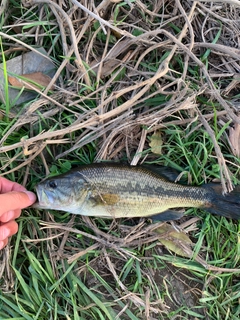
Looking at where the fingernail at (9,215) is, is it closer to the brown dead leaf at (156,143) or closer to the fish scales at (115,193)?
the fish scales at (115,193)

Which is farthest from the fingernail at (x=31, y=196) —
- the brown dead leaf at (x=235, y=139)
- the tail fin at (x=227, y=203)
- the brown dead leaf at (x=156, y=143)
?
the brown dead leaf at (x=235, y=139)

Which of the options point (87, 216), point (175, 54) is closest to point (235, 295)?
point (87, 216)

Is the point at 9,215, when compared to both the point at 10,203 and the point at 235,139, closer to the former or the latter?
the point at 10,203

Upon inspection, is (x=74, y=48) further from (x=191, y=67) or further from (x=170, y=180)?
(x=170, y=180)

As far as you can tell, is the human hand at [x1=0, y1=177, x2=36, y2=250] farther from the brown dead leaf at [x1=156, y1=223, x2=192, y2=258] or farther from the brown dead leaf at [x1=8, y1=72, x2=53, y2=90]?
the brown dead leaf at [x1=156, y1=223, x2=192, y2=258]

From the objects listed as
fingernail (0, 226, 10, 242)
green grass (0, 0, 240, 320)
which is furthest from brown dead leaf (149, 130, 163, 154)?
fingernail (0, 226, 10, 242)
